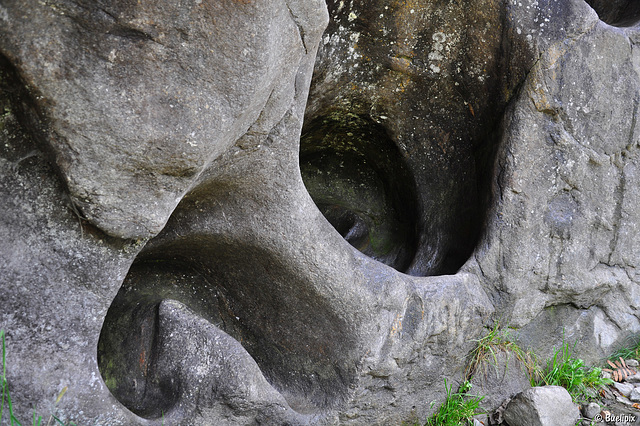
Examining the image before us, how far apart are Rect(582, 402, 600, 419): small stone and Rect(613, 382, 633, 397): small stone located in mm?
209

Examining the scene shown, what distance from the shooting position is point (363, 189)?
2.47 m

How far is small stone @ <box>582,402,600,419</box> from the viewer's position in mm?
2020

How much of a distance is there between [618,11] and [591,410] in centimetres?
155

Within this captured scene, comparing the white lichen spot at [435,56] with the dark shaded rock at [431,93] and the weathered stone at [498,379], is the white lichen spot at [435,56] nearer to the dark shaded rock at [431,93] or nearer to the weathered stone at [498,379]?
the dark shaded rock at [431,93]

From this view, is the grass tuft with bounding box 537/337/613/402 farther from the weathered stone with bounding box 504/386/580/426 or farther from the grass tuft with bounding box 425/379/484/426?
the grass tuft with bounding box 425/379/484/426

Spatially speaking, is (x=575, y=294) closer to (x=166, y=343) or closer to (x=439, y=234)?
(x=439, y=234)

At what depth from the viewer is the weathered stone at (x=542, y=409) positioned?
6.07 ft

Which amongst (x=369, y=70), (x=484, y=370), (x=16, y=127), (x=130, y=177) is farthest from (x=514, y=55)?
(x=16, y=127)

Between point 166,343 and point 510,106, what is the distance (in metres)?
1.26

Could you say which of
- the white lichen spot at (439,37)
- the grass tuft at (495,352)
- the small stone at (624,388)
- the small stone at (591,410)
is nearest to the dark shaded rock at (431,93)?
the white lichen spot at (439,37)

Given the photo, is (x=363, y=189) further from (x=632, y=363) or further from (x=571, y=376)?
(x=632, y=363)

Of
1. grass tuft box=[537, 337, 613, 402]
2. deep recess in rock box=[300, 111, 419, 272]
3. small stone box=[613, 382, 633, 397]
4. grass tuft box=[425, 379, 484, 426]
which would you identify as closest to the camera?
grass tuft box=[425, 379, 484, 426]

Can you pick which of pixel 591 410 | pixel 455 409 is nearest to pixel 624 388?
pixel 591 410

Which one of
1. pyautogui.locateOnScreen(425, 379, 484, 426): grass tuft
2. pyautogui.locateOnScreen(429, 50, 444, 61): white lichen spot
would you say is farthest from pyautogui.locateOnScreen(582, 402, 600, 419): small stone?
pyautogui.locateOnScreen(429, 50, 444, 61): white lichen spot
